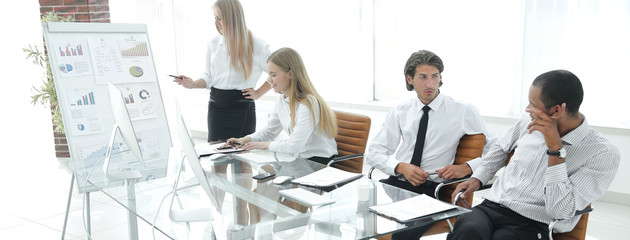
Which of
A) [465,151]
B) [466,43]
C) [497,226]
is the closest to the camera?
[497,226]

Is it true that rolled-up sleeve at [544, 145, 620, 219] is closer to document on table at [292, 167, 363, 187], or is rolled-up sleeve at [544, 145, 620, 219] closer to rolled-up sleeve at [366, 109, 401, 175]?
document on table at [292, 167, 363, 187]

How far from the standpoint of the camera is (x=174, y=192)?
2371 millimetres

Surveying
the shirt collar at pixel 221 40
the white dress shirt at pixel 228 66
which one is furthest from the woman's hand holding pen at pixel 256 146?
the shirt collar at pixel 221 40

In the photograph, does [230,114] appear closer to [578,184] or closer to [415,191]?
[415,191]

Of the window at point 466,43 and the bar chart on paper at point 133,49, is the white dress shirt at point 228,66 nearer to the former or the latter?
the bar chart on paper at point 133,49

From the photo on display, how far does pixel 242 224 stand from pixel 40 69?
6.21 meters

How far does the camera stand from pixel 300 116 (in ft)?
10.6

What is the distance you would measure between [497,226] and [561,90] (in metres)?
0.66

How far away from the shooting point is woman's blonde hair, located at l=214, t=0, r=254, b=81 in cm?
386

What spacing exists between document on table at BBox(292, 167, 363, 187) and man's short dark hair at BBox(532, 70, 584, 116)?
0.89 m

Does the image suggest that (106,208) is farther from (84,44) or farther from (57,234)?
(84,44)

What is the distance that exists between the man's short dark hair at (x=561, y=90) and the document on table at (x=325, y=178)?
893 mm

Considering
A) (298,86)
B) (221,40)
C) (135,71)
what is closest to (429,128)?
(298,86)

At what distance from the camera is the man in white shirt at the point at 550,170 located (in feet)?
7.13
